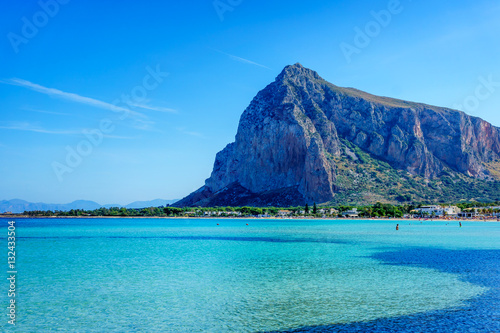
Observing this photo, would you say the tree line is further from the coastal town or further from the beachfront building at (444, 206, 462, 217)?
the beachfront building at (444, 206, 462, 217)

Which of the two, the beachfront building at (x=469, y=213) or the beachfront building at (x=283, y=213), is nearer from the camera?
the beachfront building at (x=469, y=213)

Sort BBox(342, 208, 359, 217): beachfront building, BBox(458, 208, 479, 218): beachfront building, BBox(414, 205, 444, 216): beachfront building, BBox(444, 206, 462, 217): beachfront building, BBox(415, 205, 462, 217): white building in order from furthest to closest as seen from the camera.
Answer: BBox(414, 205, 444, 216): beachfront building → BBox(415, 205, 462, 217): white building → BBox(444, 206, 462, 217): beachfront building → BBox(342, 208, 359, 217): beachfront building → BBox(458, 208, 479, 218): beachfront building

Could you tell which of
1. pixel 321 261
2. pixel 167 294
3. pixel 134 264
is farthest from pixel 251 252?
pixel 167 294

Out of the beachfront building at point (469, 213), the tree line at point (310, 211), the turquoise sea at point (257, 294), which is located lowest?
the turquoise sea at point (257, 294)

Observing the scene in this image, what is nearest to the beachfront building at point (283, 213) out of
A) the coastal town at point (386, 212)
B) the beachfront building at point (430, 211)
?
the coastal town at point (386, 212)

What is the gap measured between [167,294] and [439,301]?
12.7 meters

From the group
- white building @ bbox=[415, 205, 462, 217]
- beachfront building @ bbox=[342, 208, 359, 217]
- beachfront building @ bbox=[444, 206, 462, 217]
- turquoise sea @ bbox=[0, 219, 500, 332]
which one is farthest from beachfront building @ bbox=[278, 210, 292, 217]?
turquoise sea @ bbox=[0, 219, 500, 332]

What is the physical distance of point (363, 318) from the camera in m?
16.4

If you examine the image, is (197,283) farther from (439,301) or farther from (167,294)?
(439,301)

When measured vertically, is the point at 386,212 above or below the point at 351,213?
above

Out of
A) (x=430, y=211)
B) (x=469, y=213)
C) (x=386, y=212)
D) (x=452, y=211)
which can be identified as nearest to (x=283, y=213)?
(x=386, y=212)

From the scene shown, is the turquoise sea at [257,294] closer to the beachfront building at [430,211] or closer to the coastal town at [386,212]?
the coastal town at [386,212]

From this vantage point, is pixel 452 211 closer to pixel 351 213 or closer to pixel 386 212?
pixel 386 212

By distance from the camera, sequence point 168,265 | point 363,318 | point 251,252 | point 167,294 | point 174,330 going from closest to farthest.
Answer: point 174,330, point 363,318, point 167,294, point 168,265, point 251,252
